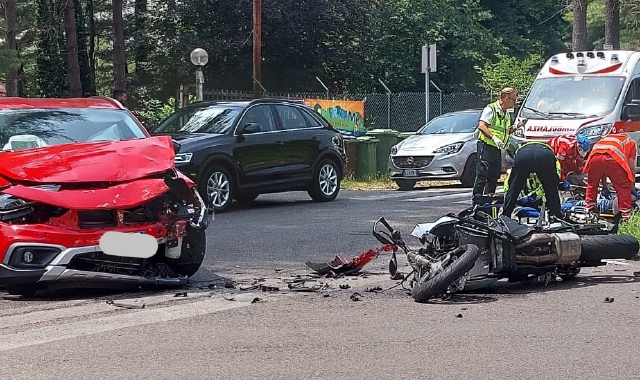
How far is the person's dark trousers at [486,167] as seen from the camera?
1389 cm

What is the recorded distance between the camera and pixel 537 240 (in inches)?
336

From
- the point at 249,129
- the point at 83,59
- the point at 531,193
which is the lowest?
the point at 531,193

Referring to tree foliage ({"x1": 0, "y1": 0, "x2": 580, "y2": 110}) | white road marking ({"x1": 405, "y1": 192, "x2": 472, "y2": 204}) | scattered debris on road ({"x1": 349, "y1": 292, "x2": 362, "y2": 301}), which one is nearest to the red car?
scattered debris on road ({"x1": 349, "y1": 292, "x2": 362, "y2": 301})

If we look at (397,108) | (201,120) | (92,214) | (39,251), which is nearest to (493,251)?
(92,214)

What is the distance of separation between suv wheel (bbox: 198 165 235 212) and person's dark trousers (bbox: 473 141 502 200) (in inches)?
148

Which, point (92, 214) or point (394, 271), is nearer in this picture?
point (92, 214)

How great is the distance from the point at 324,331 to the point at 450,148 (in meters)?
12.9

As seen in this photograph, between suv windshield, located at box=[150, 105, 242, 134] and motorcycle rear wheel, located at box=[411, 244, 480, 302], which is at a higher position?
suv windshield, located at box=[150, 105, 242, 134]

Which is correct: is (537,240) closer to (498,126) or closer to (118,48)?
(498,126)

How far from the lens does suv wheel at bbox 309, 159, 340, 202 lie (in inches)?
663

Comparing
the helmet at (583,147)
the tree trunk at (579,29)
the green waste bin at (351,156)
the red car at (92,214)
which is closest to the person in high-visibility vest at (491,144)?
the helmet at (583,147)

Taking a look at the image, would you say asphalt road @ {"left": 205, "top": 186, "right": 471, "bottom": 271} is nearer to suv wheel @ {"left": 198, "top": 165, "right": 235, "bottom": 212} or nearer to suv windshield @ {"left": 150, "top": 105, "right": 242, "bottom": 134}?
suv wheel @ {"left": 198, "top": 165, "right": 235, "bottom": 212}

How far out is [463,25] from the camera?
40219 millimetres

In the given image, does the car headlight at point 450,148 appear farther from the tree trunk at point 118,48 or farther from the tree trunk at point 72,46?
the tree trunk at point 72,46
